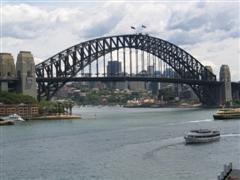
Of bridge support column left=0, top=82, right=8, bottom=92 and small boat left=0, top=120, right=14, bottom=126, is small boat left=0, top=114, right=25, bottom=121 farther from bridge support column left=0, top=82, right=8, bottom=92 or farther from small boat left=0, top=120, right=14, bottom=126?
bridge support column left=0, top=82, right=8, bottom=92

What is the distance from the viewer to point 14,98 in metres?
118

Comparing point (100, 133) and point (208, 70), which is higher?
point (208, 70)

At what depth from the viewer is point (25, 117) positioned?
11238 cm

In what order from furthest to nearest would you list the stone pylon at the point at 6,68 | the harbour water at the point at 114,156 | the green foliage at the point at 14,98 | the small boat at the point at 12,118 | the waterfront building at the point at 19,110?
the stone pylon at the point at 6,68 → the green foliage at the point at 14,98 → the waterfront building at the point at 19,110 → the small boat at the point at 12,118 → the harbour water at the point at 114,156

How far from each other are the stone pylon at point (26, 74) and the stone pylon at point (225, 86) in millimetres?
63534

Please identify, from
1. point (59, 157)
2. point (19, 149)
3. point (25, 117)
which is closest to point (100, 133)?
point (19, 149)

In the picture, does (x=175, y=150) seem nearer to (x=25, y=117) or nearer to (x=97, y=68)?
(x=25, y=117)

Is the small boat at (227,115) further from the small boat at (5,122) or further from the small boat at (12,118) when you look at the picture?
the small boat at (5,122)

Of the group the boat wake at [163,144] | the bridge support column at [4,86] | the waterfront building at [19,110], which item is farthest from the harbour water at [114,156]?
the bridge support column at [4,86]

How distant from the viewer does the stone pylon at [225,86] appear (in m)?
176

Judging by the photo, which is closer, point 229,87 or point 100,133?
point 100,133

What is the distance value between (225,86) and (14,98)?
261ft

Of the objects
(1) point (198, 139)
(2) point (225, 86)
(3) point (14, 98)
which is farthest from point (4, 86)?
(1) point (198, 139)

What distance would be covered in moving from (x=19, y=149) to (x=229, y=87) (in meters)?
131
